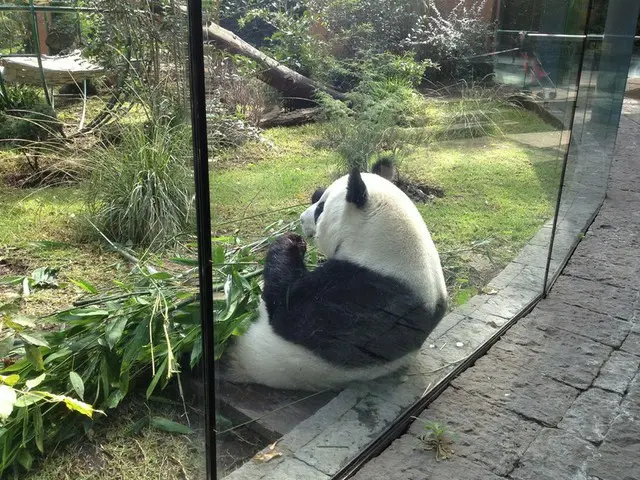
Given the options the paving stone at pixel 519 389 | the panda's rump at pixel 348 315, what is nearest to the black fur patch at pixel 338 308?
the panda's rump at pixel 348 315

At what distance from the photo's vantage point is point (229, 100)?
135 cm

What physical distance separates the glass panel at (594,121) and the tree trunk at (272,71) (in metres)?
2.55

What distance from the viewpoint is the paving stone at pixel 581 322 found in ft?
9.83

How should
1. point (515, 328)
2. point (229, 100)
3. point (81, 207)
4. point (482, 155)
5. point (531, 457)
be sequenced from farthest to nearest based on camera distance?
point (81, 207), point (515, 328), point (482, 155), point (531, 457), point (229, 100)

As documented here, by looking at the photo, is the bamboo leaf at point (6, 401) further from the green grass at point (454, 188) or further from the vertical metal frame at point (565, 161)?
the vertical metal frame at point (565, 161)

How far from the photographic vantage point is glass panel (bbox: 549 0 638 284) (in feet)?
12.6

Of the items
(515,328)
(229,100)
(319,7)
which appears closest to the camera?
(229,100)

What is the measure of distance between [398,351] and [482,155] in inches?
39.6

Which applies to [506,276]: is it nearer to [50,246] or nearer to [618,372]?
[618,372]

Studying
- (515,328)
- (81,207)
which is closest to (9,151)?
(81,207)

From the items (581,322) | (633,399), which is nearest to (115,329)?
(633,399)

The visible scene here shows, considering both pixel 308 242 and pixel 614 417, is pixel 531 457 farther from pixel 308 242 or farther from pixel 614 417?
pixel 308 242

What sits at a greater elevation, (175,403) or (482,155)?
(482,155)

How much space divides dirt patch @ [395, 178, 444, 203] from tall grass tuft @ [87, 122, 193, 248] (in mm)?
1113
